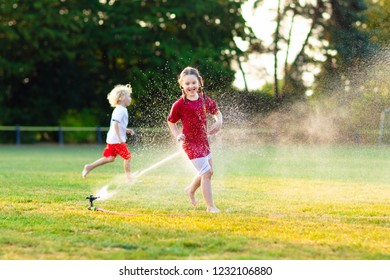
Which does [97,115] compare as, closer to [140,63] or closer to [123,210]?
[140,63]

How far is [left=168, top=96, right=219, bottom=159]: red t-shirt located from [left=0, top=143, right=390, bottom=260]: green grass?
62 cm

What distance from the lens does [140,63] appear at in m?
30.6

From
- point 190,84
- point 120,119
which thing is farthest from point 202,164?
point 120,119

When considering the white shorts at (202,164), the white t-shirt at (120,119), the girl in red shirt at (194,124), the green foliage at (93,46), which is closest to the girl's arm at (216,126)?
the girl in red shirt at (194,124)

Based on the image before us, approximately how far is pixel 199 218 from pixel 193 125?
1161 mm

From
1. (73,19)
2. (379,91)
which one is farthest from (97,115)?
(379,91)

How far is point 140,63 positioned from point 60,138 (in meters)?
4.91

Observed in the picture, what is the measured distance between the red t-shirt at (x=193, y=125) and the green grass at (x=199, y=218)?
0.62 metres

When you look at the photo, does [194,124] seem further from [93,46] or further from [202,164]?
[93,46]

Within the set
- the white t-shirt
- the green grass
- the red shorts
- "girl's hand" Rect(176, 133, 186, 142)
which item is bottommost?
the green grass

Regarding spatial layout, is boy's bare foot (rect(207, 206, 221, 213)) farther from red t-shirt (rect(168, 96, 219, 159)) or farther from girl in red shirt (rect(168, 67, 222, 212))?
red t-shirt (rect(168, 96, 219, 159))

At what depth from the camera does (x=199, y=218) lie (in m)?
6.32

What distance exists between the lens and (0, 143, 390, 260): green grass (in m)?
4.89

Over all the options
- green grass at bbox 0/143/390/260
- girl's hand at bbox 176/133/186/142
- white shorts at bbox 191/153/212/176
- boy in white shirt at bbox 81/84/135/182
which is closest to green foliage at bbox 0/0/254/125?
boy in white shirt at bbox 81/84/135/182
